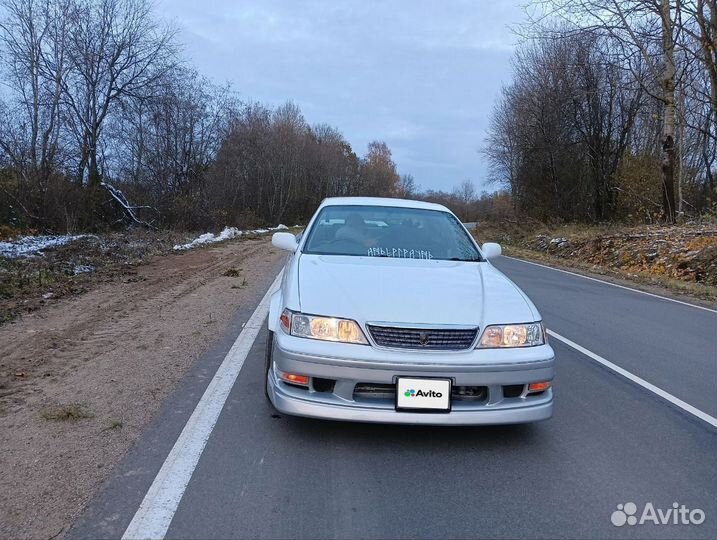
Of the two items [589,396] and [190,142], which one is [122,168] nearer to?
[190,142]

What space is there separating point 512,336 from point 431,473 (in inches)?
39.3

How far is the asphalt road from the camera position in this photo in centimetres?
278

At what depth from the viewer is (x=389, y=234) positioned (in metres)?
5.25

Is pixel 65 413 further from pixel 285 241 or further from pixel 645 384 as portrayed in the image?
pixel 645 384

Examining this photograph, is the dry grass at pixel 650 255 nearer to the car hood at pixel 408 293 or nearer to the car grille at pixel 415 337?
the car hood at pixel 408 293

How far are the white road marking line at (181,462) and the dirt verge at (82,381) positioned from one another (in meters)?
0.32

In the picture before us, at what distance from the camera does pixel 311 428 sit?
3.86 metres

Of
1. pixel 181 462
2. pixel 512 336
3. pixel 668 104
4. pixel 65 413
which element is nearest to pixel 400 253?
pixel 512 336

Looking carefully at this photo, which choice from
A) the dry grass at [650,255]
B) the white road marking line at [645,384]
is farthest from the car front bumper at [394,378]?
the dry grass at [650,255]

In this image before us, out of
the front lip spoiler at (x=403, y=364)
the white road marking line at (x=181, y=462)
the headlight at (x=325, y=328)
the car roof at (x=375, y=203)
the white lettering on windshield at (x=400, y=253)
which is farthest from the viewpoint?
the car roof at (x=375, y=203)

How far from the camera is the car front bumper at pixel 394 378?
334 cm

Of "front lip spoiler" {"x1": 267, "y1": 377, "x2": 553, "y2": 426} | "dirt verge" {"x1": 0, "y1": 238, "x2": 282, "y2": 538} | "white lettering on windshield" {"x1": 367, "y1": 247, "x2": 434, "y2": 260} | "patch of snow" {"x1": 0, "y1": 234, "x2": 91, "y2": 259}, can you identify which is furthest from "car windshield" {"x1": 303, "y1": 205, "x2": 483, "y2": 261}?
"patch of snow" {"x1": 0, "y1": 234, "x2": 91, "y2": 259}

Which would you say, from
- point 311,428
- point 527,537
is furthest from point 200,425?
point 527,537
